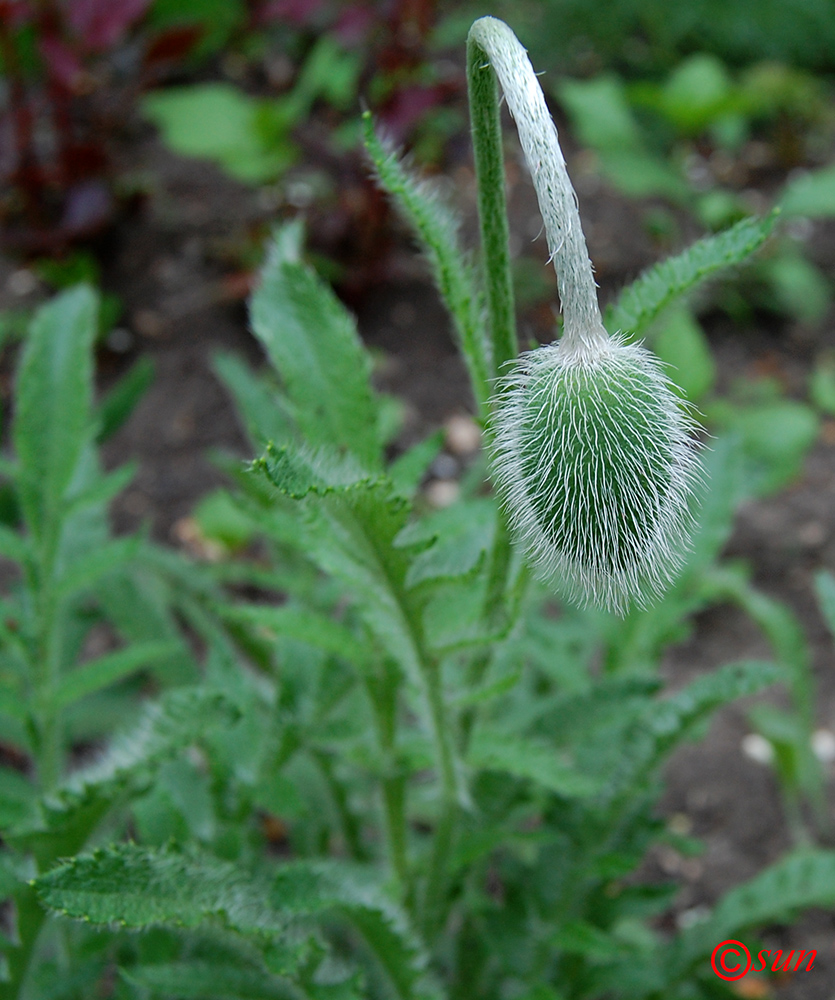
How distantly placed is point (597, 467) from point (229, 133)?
9.08 feet

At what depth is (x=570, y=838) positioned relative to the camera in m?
1.39

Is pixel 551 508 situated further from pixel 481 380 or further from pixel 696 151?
pixel 696 151

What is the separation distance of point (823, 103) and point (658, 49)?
67 centimetres

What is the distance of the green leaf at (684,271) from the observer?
0.92m

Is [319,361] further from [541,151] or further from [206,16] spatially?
[206,16]

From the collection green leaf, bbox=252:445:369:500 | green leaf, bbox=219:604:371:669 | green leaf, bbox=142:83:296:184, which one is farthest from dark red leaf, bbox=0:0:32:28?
green leaf, bbox=252:445:369:500

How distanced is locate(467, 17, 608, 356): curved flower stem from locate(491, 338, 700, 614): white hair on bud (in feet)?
0.12

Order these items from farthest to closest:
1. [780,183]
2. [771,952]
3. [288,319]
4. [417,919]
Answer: [780,183] → [771,952] → [417,919] → [288,319]

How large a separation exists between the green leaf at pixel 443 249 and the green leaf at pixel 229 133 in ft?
7.68

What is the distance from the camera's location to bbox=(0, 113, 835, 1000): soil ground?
1991 mm

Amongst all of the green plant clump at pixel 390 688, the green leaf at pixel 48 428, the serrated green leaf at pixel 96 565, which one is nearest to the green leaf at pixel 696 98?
the green plant clump at pixel 390 688

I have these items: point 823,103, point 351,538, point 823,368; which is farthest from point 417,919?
point 823,103

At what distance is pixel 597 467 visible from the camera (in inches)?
32.0

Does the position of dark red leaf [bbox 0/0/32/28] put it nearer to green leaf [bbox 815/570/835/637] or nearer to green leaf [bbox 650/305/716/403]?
green leaf [bbox 650/305/716/403]
